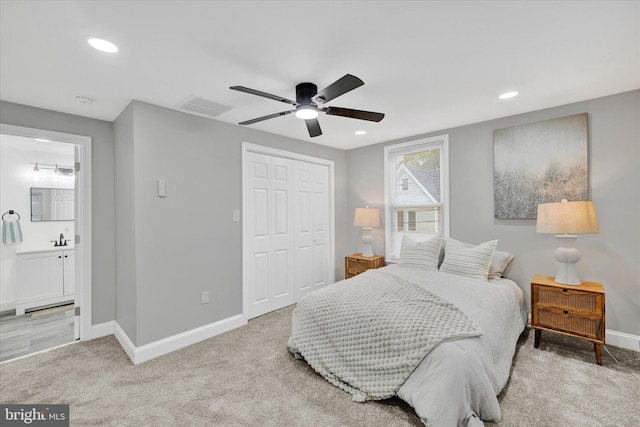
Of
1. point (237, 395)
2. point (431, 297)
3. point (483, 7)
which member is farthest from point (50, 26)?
point (431, 297)

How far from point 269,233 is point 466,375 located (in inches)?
106

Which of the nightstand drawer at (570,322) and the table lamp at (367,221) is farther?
the table lamp at (367,221)

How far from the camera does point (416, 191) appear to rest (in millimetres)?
4047

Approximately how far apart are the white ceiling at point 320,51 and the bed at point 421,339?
5.74ft

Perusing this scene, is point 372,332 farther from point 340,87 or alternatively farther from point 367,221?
point 367,221

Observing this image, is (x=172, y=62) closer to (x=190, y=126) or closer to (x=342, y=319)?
(x=190, y=126)

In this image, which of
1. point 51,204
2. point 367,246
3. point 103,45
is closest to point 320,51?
point 103,45

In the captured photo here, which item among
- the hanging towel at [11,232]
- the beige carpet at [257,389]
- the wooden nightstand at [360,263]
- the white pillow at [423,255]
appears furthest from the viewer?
the wooden nightstand at [360,263]

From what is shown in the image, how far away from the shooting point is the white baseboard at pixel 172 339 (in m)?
2.56

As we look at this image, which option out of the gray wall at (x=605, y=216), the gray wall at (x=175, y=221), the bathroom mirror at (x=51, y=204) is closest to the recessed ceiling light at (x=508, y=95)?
the gray wall at (x=605, y=216)

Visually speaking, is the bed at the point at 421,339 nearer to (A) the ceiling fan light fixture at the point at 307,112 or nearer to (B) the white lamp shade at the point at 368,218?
(B) the white lamp shade at the point at 368,218

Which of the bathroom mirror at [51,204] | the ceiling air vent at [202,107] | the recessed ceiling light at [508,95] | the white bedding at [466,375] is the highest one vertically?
the recessed ceiling light at [508,95]

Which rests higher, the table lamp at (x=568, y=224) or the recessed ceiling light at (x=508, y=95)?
the recessed ceiling light at (x=508, y=95)

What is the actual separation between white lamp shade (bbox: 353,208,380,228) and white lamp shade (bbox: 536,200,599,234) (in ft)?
6.70
